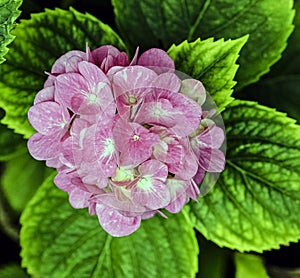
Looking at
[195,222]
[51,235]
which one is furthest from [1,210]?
[195,222]

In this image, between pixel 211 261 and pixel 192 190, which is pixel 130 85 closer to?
pixel 192 190

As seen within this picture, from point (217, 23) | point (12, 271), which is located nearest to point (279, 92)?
point (217, 23)

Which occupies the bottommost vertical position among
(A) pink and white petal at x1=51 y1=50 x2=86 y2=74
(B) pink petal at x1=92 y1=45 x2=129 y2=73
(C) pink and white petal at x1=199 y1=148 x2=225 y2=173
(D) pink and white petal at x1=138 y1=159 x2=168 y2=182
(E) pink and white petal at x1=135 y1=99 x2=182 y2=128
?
(C) pink and white petal at x1=199 y1=148 x2=225 y2=173

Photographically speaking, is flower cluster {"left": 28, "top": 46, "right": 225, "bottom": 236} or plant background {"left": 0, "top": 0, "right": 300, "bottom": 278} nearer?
flower cluster {"left": 28, "top": 46, "right": 225, "bottom": 236}

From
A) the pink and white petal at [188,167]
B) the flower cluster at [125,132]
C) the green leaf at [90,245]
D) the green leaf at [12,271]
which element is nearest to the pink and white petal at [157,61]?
the flower cluster at [125,132]

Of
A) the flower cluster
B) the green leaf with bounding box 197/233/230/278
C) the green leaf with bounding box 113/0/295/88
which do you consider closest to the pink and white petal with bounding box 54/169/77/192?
the flower cluster

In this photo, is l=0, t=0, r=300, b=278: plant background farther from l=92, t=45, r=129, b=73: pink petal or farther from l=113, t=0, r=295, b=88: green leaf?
l=92, t=45, r=129, b=73: pink petal

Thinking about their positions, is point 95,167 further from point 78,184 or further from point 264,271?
point 264,271
